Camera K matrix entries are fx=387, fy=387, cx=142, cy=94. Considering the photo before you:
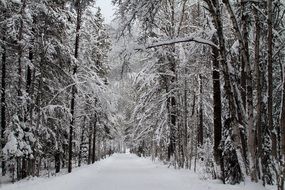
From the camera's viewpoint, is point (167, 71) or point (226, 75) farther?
point (167, 71)

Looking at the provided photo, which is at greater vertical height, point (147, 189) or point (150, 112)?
point (150, 112)

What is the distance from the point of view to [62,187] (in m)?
14.2

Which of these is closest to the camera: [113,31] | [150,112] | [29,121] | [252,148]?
[252,148]

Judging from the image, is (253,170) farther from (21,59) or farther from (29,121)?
(21,59)

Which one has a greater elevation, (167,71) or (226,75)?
(167,71)

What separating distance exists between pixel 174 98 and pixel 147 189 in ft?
54.1

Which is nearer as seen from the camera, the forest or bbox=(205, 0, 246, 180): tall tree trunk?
bbox=(205, 0, 246, 180): tall tree trunk

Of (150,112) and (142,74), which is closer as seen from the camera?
(142,74)

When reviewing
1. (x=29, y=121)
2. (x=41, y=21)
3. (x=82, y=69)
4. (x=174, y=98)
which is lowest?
(x=29, y=121)

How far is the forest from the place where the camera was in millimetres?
10289

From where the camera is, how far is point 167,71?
28797mm

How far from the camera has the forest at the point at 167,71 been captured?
10.3m

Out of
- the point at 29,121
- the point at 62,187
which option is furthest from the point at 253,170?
the point at 29,121

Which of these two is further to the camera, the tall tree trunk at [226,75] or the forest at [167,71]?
the forest at [167,71]
